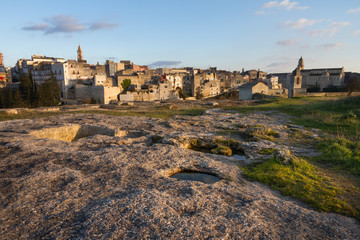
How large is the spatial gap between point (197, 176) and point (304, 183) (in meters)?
4.19

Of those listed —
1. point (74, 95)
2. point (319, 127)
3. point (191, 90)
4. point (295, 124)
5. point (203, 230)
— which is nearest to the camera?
point (203, 230)

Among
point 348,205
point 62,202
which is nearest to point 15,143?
point 62,202

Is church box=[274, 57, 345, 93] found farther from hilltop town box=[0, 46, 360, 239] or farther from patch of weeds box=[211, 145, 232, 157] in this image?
patch of weeds box=[211, 145, 232, 157]

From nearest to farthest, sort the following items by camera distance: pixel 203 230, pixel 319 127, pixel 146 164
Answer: pixel 203 230 < pixel 146 164 < pixel 319 127

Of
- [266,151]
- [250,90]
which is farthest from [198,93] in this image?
[266,151]

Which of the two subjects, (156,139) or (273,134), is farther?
(273,134)

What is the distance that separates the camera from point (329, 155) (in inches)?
470

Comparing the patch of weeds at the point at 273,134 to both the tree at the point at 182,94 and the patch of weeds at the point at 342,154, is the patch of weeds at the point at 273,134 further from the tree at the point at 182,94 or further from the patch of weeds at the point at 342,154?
the tree at the point at 182,94

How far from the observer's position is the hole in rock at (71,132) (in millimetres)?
15992

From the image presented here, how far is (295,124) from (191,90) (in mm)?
53093

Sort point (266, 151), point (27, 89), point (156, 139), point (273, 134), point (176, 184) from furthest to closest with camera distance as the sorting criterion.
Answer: point (27, 89)
point (273, 134)
point (156, 139)
point (266, 151)
point (176, 184)

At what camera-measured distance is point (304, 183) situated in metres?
8.74

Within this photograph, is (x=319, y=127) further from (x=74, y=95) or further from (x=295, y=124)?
(x=74, y=95)

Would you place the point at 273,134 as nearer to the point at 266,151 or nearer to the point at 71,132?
the point at 266,151
